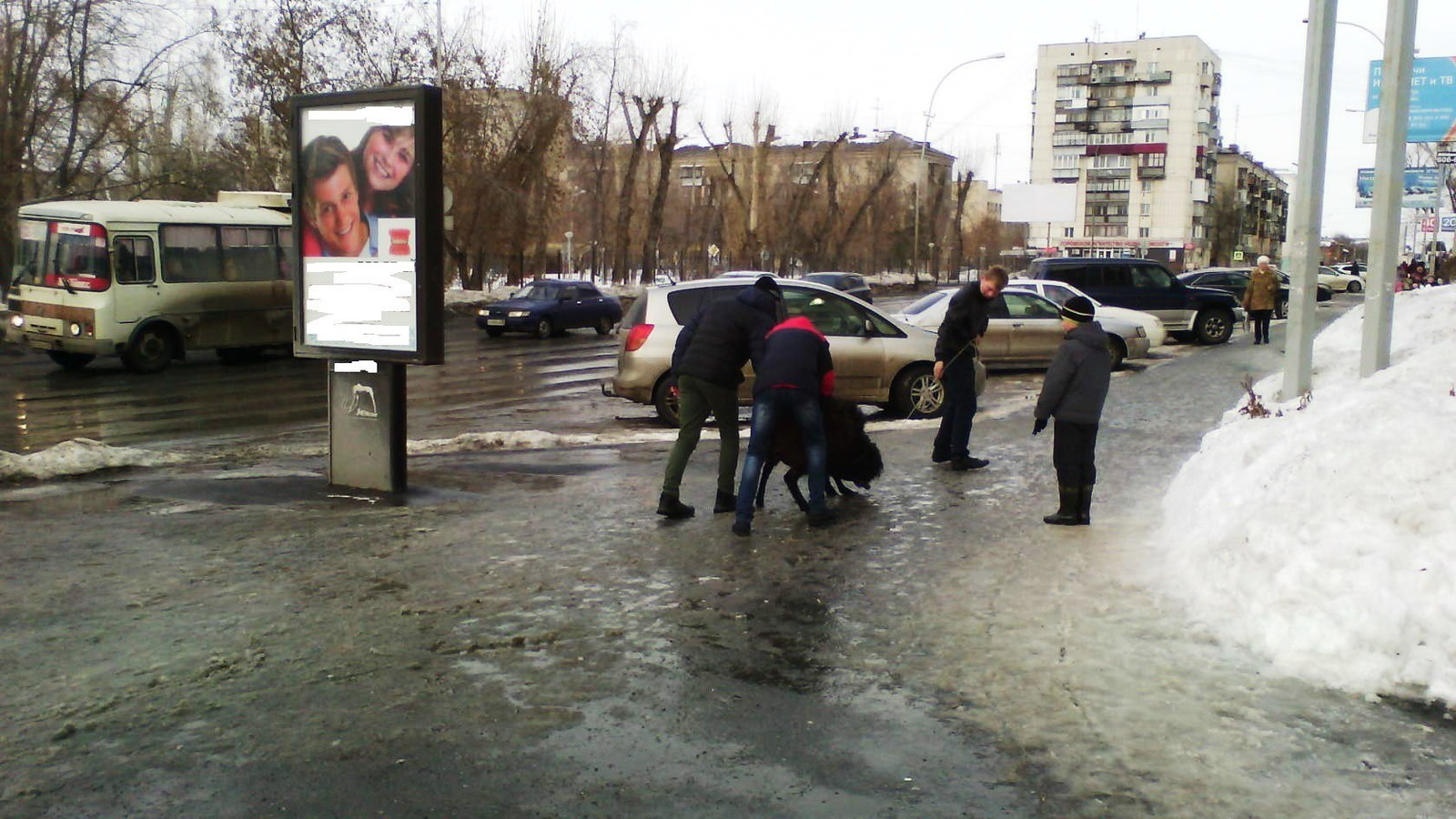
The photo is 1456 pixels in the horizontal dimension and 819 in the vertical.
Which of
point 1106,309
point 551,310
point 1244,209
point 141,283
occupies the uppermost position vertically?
point 1244,209

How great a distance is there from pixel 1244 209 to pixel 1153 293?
10793 centimetres

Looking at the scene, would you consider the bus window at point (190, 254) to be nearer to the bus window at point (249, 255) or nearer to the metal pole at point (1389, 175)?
the bus window at point (249, 255)

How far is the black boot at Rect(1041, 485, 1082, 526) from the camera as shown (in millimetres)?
8062

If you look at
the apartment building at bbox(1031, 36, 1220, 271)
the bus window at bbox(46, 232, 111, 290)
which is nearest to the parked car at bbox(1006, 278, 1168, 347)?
the bus window at bbox(46, 232, 111, 290)

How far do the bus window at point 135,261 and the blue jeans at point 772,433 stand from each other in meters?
16.6

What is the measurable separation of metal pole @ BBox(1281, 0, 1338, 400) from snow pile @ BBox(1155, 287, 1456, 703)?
234 centimetres

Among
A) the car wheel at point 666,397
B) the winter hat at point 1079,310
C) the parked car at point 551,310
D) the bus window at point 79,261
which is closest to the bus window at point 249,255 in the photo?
the bus window at point 79,261

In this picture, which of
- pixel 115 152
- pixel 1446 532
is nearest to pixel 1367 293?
pixel 1446 532

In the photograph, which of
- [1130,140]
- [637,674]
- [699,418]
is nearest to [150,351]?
[699,418]

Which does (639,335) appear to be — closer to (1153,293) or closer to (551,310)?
(1153,293)

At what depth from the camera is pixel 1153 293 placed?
27375mm

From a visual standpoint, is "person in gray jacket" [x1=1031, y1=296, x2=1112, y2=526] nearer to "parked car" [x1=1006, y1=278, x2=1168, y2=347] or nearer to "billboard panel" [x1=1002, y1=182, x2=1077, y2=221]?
"parked car" [x1=1006, y1=278, x2=1168, y2=347]

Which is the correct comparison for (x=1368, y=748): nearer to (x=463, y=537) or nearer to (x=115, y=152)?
(x=463, y=537)

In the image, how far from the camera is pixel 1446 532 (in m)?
5.29
